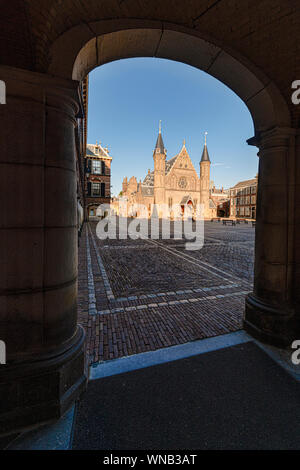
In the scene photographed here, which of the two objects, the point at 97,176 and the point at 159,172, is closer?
the point at 97,176

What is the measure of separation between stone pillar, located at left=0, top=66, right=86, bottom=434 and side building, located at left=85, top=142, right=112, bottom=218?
33842 mm

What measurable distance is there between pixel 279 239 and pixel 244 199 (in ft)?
211

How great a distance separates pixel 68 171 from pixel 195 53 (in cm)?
273

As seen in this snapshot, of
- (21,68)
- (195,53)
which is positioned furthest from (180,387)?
(195,53)

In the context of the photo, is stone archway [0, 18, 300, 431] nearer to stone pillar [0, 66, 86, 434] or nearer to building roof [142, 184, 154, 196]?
stone pillar [0, 66, 86, 434]

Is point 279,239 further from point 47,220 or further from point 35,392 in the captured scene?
point 35,392

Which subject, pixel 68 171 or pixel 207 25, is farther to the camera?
pixel 207 25

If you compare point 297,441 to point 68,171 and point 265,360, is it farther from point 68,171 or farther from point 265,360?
point 68,171

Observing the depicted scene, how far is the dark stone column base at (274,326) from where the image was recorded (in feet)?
10.8

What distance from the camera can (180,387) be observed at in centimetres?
248

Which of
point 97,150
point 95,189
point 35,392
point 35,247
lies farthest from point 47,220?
point 97,150

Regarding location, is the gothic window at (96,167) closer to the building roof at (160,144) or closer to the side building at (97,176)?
the side building at (97,176)

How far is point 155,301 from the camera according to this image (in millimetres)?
5160

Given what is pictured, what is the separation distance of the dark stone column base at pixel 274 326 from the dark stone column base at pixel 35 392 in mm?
2952
